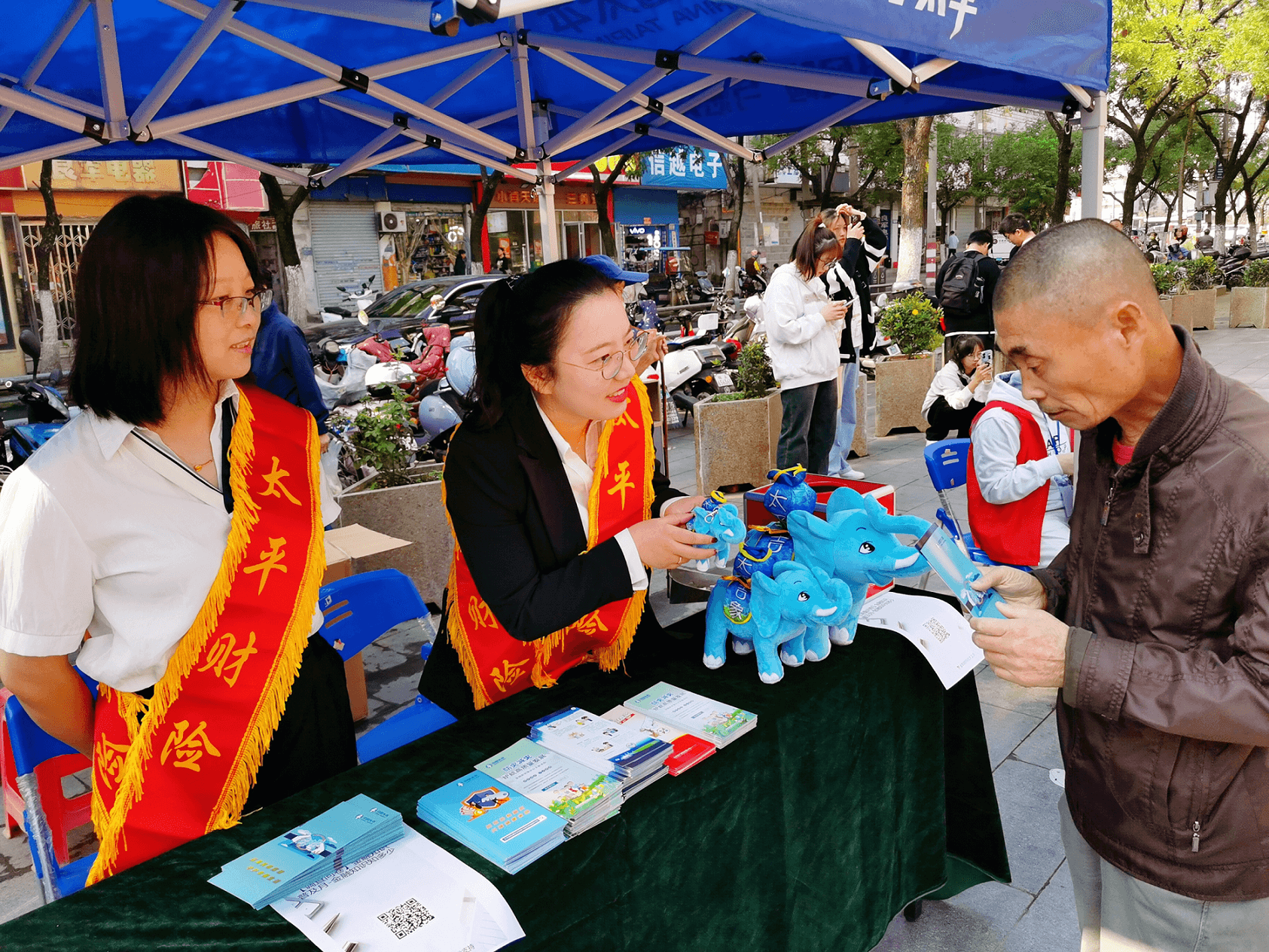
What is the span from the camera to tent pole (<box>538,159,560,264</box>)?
165 inches

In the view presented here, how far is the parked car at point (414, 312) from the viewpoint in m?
11.7

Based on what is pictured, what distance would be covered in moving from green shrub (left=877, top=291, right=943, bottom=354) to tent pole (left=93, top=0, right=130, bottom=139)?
6881 millimetres

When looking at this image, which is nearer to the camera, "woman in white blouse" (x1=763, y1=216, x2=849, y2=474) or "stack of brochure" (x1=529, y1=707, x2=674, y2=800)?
"stack of brochure" (x1=529, y1=707, x2=674, y2=800)

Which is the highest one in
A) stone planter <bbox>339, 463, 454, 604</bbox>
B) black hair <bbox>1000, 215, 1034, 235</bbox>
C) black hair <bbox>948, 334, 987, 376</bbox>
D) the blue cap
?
black hair <bbox>1000, 215, 1034, 235</bbox>

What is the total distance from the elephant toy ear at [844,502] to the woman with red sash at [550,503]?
0.33m

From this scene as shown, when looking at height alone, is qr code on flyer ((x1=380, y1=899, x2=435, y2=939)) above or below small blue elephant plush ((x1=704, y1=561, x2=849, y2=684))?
below

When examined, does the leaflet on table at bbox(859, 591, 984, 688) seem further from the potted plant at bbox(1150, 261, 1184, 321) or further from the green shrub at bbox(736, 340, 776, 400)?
the potted plant at bbox(1150, 261, 1184, 321)

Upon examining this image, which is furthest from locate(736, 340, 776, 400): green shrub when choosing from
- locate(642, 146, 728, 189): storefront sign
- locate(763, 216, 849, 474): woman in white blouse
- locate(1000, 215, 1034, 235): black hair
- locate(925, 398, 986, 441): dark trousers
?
locate(642, 146, 728, 189): storefront sign

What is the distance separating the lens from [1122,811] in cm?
145

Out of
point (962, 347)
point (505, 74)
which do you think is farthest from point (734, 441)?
point (505, 74)

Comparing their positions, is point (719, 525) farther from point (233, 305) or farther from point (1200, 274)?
point (1200, 274)

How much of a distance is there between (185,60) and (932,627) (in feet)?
→ 10.3

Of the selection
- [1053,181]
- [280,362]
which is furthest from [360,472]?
[1053,181]

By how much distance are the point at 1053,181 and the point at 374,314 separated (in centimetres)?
2992
